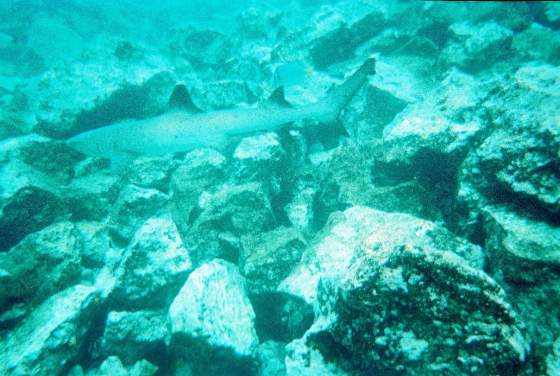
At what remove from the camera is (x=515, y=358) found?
3.99 ft

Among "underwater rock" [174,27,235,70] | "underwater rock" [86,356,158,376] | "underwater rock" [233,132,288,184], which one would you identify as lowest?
"underwater rock" [86,356,158,376]

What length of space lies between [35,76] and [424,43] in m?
16.9

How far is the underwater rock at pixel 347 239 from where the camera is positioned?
2.32 meters

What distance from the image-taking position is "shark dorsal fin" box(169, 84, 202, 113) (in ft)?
17.3

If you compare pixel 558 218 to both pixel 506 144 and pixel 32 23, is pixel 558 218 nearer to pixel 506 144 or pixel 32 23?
pixel 506 144

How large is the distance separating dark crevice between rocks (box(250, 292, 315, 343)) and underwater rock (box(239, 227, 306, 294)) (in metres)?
0.16

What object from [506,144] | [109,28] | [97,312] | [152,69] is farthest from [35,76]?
[506,144]

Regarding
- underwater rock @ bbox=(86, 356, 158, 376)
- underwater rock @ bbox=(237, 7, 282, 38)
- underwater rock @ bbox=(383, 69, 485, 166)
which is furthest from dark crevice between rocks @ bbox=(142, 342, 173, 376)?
underwater rock @ bbox=(237, 7, 282, 38)

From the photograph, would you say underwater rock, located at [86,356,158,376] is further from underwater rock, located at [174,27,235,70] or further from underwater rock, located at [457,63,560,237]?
underwater rock, located at [174,27,235,70]

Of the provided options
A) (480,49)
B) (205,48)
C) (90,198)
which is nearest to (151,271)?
(90,198)

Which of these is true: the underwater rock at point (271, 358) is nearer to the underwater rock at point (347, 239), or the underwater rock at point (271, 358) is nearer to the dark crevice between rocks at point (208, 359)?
the dark crevice between rocks at point (208, 359)

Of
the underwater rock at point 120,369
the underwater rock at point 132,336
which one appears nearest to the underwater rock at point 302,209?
the underwater rock at point 132,336

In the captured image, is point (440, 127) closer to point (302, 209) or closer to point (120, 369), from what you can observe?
point (302, 209)

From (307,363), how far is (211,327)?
1260 mm
